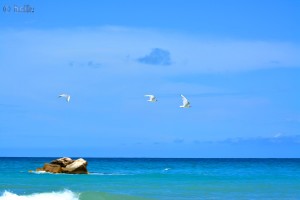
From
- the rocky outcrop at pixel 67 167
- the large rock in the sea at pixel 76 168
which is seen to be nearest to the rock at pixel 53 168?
the rocky outcrop at pixel 67 167

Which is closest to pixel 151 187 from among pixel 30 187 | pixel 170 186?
pixel 170 186

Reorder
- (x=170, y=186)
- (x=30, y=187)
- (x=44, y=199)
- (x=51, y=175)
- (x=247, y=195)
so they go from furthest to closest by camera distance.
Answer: (x=51, y=175) < (x=170, y=186) < (x=30, y=187) < (x=247, y=195) < (x=44, y=199)

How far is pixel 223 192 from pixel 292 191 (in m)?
4.39

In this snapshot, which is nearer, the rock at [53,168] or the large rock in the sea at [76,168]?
the large rock in the sea at [76,168]

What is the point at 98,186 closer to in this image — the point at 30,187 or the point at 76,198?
the point at 30,187

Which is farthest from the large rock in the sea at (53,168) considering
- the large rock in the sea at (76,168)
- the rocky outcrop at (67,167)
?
the large rock in the sea at (76,168)

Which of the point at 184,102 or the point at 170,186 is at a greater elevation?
the point at 184,102

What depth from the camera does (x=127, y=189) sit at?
3884cm

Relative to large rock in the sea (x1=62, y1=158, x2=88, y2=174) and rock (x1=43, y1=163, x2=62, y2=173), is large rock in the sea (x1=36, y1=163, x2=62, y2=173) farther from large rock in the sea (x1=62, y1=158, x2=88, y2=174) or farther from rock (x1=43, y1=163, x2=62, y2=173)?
large rock in the sea (x1=62, y1=158, x2=88, y2=174)

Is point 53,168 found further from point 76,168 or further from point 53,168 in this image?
point 76,168

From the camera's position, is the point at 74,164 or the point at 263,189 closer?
the point at 263,189

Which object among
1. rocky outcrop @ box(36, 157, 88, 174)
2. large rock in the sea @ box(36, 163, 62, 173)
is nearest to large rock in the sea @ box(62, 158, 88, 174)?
rocky outcrop @ box(36, 157, 88, 174)

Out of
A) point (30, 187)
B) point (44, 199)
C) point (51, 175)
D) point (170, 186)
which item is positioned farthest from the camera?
point (51, 175)

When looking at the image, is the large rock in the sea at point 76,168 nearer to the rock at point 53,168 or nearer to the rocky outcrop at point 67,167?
the rocky outcrop at point 67,167
